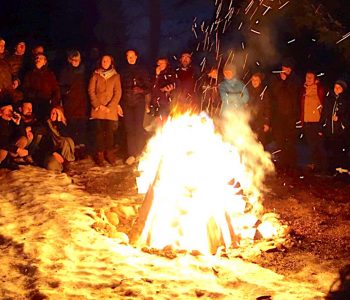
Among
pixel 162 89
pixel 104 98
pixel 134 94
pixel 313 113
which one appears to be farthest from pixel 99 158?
pixel 313 113

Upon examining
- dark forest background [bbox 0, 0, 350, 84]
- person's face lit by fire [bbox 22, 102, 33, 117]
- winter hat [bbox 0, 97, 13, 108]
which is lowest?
person's face lit by fire [bbox 22, 102, 33, 117]

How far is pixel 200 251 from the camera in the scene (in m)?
5.77

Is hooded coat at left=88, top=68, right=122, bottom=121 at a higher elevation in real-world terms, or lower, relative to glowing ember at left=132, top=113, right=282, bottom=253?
higher

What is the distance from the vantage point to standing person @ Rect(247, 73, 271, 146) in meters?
9.39

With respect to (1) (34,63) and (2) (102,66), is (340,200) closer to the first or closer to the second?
(2) (102,66)

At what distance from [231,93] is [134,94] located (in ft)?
5.68

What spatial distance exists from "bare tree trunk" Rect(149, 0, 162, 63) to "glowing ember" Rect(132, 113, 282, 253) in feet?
35.0

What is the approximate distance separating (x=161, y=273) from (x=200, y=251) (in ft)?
2.71

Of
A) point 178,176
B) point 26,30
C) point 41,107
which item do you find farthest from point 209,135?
point 26,30

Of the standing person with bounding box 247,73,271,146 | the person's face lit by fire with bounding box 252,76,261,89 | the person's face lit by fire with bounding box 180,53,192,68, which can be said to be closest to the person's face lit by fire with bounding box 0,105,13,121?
the person's face lit by fire with bounding box 180,53,192,68

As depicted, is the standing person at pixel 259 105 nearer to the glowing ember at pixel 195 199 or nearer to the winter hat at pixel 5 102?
the glowing ember at pixel 195 199

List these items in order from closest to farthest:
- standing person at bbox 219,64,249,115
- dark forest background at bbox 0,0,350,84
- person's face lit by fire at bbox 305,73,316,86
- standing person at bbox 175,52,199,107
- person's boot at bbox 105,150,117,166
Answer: person's face lit by fire at bbox 305,73,316,86 < standing person at bbox 175,52,199,107 < standing person at bbox 219,64,249,115 < person's boot at bbox 105,150,117,166 < dark forest background at bbox 0,0,350,84

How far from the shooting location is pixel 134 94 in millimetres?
9414

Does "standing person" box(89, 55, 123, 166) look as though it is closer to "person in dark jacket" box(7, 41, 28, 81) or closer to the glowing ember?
"person in dark jacket" box(7, 41, 28, 81)
